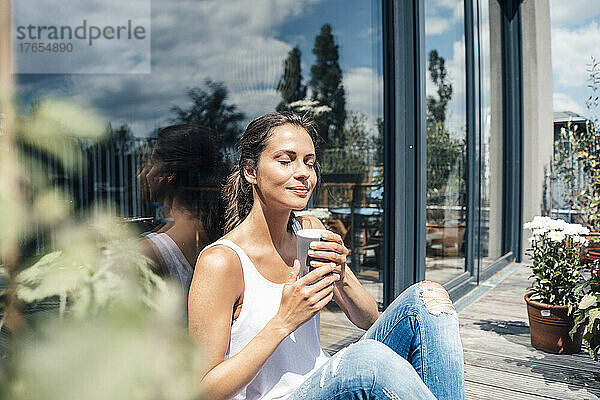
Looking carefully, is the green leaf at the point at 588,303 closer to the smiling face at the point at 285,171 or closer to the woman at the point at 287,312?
the woman at the point at 287,312

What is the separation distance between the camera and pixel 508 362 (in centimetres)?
257

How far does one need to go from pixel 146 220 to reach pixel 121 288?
0.86 m

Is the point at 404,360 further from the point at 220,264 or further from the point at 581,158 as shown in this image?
the point at 581,158

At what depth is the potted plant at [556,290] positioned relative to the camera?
105 inches

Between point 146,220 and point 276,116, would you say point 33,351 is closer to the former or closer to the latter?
point 146,220

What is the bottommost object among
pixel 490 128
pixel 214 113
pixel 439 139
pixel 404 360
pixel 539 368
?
pixel 539 368

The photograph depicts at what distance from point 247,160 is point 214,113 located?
19 centimetres

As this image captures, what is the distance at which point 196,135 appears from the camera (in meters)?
1.42

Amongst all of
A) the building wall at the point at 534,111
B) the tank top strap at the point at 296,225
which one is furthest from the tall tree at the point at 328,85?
the building wall at the point at 534,111

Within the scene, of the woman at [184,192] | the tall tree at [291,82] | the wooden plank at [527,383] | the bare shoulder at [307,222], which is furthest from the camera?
the wooden plank at [527,383]

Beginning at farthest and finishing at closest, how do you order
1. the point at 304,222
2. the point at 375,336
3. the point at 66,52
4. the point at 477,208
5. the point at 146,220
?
1. the point at 477,208
2. the point at 304,222
3. the point at 375,336
4. the point at 146,220
5. the point at 66,52

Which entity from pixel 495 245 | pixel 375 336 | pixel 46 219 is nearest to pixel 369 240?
pixel 375 336

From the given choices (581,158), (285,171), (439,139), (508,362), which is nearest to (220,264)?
(285,171)

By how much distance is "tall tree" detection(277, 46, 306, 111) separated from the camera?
182cm
